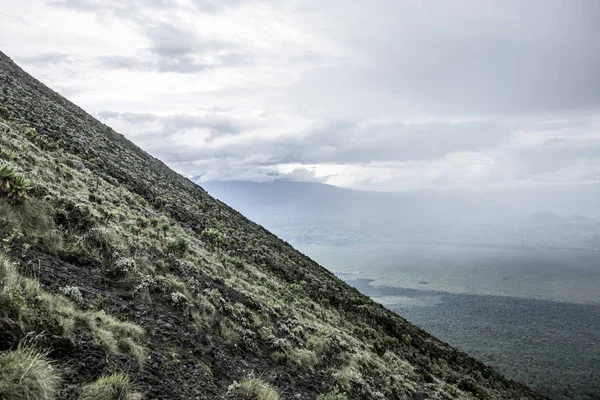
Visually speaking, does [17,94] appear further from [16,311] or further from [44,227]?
[16,311]

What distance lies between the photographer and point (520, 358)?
9306 cm

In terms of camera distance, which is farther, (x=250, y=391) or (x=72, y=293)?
(x=250, y=391)

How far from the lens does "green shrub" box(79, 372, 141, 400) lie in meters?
5.97

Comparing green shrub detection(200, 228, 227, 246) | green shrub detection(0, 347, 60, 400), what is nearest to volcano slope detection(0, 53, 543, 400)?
green shrub detection(0, 347, 60, 400)

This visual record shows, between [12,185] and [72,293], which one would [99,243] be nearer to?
[12,185]

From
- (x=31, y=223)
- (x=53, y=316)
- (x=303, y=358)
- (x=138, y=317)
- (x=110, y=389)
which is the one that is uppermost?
(x=31, y=223)

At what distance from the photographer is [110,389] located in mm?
6234

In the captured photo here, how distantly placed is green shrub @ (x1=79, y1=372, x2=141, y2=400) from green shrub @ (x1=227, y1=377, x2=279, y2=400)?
2702mm

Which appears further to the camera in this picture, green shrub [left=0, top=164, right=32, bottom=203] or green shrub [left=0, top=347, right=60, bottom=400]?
green shrub [left=0, top=164, right=32, bottom=203]

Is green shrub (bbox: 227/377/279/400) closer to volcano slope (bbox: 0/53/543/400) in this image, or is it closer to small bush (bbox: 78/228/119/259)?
volcano slope (bbox: 0/53/543/400)

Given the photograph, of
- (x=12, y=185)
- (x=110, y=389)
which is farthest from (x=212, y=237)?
(x=110, y=389)

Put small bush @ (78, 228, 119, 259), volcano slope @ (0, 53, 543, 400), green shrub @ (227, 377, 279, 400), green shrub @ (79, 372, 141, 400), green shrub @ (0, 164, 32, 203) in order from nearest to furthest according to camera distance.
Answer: green shrub @ (79, 372, 141, 400)
volcano slope @ (0, 53, 543, 400)
green shrub @ (227, 377, 279, 400)
green shrub @ (0, 164, 32, 203)
small bush @ (78, 228, 119, 259)

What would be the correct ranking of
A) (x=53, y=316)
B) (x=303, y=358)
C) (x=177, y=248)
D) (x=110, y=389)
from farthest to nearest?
1. (x=177, y=248)
2. (x=303, y=358)
3. (x=53, y=316)
4. (x=110, y=389)

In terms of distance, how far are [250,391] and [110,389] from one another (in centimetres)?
380
